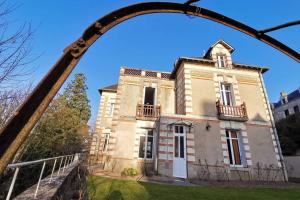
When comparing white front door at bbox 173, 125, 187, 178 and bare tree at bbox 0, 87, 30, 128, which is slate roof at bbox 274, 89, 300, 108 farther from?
bare tree at bbox 0, 87, 30, 128

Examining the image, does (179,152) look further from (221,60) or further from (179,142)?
(221,60)

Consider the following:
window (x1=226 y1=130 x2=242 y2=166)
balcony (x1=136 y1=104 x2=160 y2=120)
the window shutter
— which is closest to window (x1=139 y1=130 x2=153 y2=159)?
balcony (x1=136 y1=104 x2=160 y2=120)

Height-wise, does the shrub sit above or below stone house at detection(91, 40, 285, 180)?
below

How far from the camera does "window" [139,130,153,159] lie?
11556 millimetres

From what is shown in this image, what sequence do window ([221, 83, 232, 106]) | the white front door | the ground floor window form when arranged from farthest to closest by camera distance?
the ground floor window, window ([221, 83, 232, 106]), the white front door

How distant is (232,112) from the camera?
11820 millimetres

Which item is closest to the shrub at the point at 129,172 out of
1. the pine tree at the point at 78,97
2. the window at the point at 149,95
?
the window at the point at 149,95

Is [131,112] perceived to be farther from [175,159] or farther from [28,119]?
[28,119]

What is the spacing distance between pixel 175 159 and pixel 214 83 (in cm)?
603

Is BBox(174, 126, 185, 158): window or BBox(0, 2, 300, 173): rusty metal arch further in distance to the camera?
BBox(174, 126, 185, 158): window

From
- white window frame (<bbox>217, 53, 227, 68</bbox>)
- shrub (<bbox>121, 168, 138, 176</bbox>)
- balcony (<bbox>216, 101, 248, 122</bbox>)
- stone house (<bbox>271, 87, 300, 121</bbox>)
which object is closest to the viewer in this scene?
shrub (<bbox>121, 168, 138, 176</bbox>)

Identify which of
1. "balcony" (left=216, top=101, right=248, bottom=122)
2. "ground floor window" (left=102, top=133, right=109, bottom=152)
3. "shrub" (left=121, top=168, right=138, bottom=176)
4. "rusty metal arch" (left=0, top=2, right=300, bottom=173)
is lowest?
"shrub" (left=121, top=168, right=138, bottom=176)

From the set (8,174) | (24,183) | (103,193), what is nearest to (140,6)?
(8,174)

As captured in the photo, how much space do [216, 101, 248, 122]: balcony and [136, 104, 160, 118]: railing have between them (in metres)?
4.13
